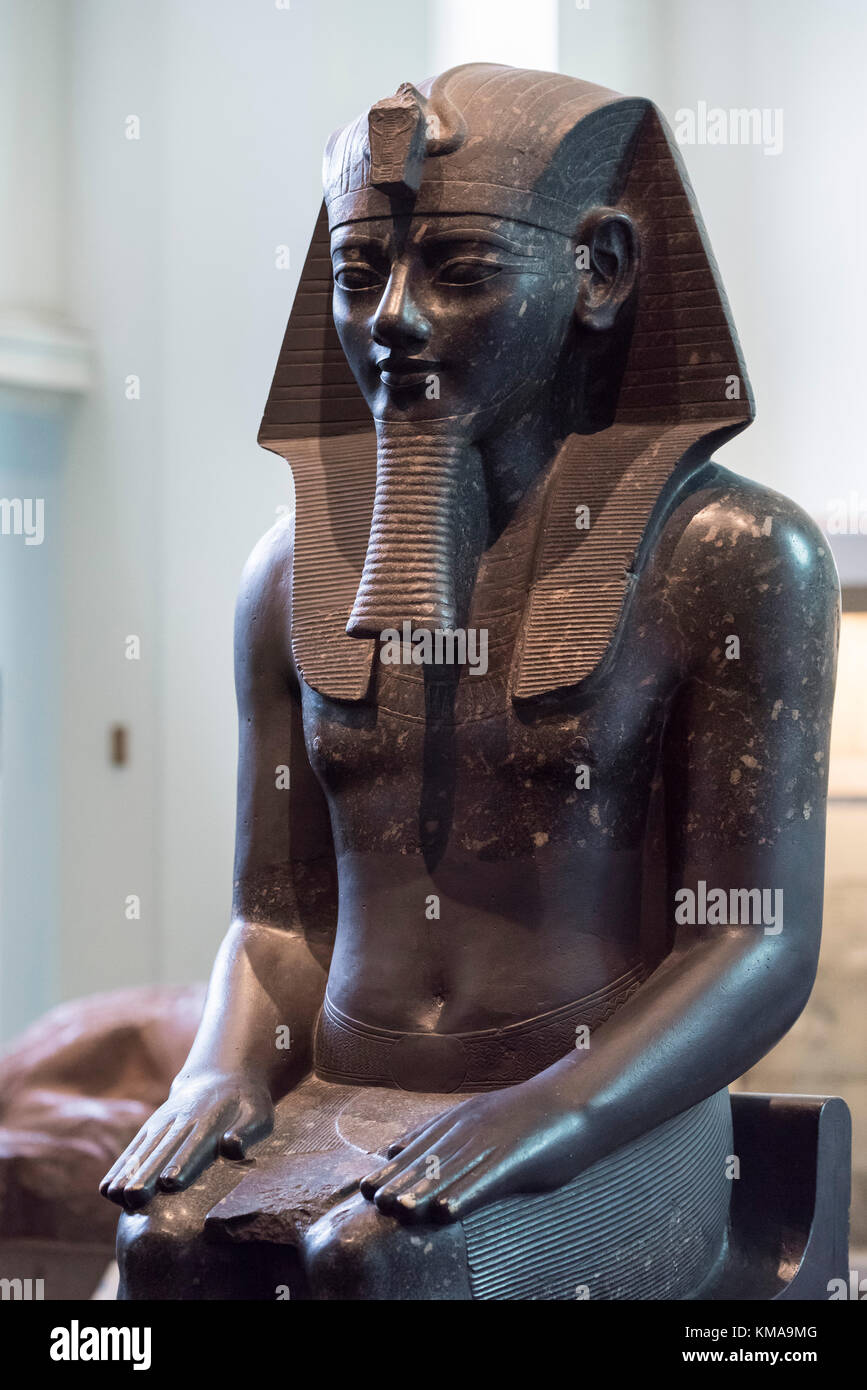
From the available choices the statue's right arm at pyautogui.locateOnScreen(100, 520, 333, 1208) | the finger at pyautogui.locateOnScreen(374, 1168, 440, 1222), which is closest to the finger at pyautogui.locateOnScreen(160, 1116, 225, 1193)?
the statue's right arm at pyautogui.locateOnScreen(100, 520, 333, 1208)

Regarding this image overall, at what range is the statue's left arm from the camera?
2.29 metres

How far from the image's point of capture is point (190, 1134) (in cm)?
236

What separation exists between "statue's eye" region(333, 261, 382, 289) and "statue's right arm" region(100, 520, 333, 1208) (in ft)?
1.47

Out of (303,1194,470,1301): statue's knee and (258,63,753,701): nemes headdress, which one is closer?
(303,1194,470,1301): statue's knee

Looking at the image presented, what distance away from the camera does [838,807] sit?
5.37 meters

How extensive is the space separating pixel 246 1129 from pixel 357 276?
3.82 feet

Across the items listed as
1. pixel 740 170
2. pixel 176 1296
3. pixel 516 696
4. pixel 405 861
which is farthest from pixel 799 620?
pixel 740 170

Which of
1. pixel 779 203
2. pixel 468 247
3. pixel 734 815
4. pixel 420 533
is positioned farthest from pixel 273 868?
pixel 779 203

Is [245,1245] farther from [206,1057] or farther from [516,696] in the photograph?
[516,696]

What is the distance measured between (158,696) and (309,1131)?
12.6ft

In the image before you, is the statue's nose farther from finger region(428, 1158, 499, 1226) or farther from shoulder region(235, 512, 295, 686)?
finger region(428, 1158, 499, 1226)

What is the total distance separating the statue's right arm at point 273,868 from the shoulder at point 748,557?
61 cm

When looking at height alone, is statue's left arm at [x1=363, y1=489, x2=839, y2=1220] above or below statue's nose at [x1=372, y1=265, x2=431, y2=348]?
below

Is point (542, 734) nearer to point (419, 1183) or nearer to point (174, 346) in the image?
point (419, 1183)
